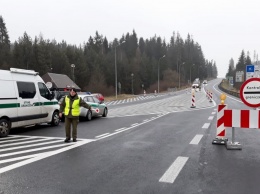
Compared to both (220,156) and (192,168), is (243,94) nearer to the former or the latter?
(220,156)

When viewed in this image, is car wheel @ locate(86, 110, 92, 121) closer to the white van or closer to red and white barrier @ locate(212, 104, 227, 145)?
the white van

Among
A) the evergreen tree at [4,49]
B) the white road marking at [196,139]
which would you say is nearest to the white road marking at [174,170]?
the white road marking at [196,139]

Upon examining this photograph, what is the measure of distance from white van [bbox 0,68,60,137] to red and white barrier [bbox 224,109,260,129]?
730cm

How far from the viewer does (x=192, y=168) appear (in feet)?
21.5

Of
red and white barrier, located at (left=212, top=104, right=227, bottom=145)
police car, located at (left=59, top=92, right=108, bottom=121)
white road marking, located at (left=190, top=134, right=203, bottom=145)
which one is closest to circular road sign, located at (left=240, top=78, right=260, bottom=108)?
red and white barrier, located at (left=212, top=104, right=227, bottom=145)

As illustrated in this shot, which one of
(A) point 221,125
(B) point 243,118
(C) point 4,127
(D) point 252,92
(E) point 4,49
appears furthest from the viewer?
(E) point 4,49

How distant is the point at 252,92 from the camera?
8602mm

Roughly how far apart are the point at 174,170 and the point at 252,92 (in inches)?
144

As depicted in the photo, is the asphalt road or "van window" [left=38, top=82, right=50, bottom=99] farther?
"van window" [left=38, top=82, right=50, bottom=99]

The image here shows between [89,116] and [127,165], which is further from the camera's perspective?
[89,116]

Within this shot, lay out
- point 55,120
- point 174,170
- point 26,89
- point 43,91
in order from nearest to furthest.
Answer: point 174,170, point 26,89, point 43,91, point 55,120

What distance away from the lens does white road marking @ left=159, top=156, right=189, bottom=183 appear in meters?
5.76

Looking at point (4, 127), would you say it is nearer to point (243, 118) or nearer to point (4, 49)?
point (243, 118)

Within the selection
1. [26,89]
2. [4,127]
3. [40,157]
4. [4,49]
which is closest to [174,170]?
[40,157]
